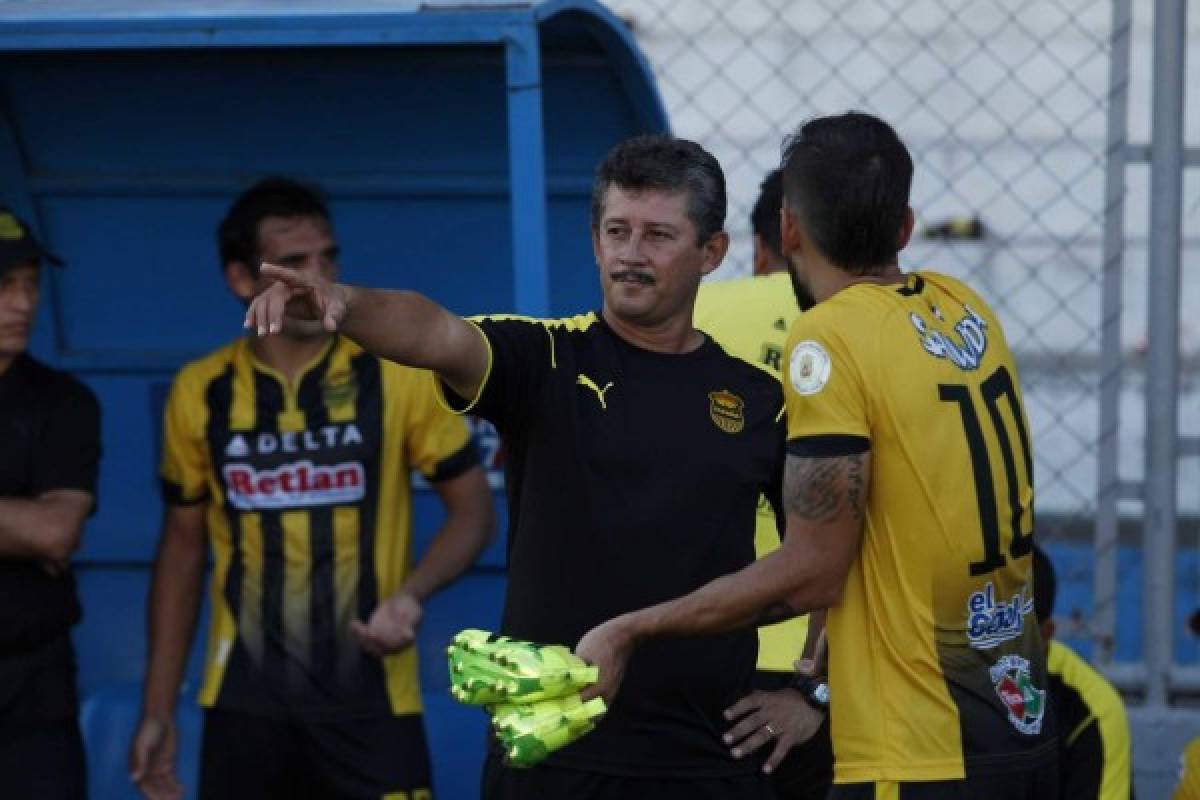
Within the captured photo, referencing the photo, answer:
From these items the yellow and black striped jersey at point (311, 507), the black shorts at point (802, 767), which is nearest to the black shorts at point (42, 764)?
the yellow and black striped jersey at point (311, 507)

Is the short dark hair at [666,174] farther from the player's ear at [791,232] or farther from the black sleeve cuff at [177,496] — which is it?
the black sleeve cuff at [177,496]

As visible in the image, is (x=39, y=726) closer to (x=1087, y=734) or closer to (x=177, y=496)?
(x=177, y=496)

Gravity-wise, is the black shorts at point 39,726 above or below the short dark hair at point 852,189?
below

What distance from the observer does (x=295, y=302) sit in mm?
3121

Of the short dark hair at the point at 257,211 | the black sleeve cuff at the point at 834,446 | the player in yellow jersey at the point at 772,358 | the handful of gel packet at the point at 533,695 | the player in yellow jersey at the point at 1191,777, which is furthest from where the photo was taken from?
the short dark hair at the point at 257,211

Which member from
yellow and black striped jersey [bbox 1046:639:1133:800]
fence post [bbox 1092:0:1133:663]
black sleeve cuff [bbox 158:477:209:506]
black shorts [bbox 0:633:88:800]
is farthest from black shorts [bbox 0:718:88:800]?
fence post [bbox 1092:0:1133:663]

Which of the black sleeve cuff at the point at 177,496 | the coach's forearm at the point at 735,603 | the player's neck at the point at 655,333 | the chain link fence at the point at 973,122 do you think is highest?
the chain link fence at the point at 973,122

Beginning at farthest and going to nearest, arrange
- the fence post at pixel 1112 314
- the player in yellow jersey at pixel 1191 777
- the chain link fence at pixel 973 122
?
the chain link fence at pixel 973 122 → the fence post at pixel 1112 314 → the player in yellow jersey at pixel 1191 777

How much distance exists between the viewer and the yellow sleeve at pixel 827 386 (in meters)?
3.14

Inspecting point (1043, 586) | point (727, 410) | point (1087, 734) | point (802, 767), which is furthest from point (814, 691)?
point (1087, 734)

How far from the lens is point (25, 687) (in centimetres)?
464

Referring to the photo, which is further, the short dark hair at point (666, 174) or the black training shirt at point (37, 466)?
the black training shirt at point (37, 466)

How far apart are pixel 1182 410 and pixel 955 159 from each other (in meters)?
1.26

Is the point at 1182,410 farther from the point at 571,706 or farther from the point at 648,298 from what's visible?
the point at 571,706
